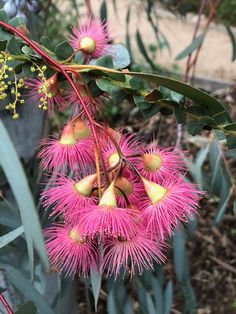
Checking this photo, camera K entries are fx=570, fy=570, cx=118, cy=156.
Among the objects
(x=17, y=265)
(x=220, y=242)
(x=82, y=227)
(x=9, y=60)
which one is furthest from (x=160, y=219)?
(x=220, y=242)

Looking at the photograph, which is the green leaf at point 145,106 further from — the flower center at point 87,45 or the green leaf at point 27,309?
the green leaf at point 27,309

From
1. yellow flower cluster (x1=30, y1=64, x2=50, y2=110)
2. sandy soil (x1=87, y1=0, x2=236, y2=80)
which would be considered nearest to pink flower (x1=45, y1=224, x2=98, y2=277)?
yellow flower cluster (x1=30, y1=64, x2=50, y2=110)

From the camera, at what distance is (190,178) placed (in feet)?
5.20

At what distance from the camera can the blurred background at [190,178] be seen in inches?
40.7

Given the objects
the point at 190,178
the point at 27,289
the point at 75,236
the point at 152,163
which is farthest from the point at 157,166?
the point at 190,178

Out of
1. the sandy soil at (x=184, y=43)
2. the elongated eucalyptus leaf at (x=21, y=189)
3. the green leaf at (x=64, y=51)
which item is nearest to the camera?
the elongated eucalyptus leaf at (x=21, y=189)

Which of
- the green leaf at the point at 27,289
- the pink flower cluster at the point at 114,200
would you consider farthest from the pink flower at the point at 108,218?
the green leaf at the point at 27,289

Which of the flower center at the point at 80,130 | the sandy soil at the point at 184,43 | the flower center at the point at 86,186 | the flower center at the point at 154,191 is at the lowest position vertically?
the flower center at the point at 154,191

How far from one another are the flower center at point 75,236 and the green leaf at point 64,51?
0.19m

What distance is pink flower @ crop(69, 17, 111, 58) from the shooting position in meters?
0.65

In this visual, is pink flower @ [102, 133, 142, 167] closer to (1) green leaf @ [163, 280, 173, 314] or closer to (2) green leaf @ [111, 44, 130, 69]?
(2) green leaf @ [111, 44, 130, 69]

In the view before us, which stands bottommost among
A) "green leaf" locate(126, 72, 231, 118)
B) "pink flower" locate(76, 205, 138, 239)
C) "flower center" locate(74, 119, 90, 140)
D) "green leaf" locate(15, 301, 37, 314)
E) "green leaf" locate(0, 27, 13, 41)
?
"green leaf" locate(15, 301, 37, 314)

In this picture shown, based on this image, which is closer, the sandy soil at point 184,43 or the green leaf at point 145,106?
the green leaf at point 145,106

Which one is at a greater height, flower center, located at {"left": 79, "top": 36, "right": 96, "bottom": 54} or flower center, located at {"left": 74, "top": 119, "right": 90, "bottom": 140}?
flower center, located at {"left": 79, "top": 36, "right": 96, "bottom": 54}
